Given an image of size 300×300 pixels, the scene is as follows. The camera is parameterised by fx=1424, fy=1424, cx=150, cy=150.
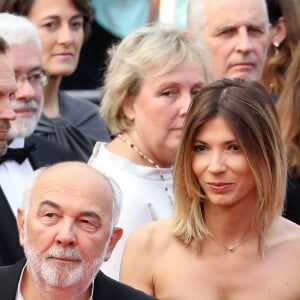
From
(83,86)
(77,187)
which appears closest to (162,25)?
(77,187)

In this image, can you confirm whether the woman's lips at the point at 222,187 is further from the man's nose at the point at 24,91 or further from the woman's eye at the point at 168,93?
the man's nose at the point at 24,91

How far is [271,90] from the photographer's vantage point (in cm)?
837

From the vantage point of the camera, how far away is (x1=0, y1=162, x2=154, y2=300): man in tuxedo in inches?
214

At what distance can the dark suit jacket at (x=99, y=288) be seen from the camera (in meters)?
5.46

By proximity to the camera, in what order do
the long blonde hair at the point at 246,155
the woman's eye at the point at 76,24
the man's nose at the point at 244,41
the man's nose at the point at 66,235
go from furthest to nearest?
the woman's eye at the point at 76,24 → the man's nose at the point at 244,41 → the long blonde hair at the point at 246,155 → the man's nose at the point at 66,235

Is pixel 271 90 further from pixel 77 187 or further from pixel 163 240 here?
pixel 77 187

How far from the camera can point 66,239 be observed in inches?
213

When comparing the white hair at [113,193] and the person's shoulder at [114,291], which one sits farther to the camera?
the white hair at [113,193]

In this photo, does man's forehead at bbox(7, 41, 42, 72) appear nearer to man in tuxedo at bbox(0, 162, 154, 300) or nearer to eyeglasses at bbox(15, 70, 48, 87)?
eyeglasses at bbox(15, 70, 48, 87)

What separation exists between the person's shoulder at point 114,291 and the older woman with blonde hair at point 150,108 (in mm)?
1216

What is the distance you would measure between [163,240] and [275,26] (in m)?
2.76

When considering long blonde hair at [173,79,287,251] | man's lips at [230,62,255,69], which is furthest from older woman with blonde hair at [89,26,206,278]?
man's lips at [230,62,255,69]

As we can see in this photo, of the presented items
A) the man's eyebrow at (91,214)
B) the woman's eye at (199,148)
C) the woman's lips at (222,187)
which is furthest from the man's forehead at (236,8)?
the man's eyebrow at (91,214)

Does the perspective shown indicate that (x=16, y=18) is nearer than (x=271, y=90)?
Yes
